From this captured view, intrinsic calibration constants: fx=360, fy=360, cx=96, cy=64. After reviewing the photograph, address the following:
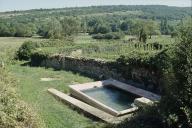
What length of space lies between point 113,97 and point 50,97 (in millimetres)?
3009

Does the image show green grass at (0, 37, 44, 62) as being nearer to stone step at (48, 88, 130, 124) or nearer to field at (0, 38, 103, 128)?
field at (0, 38, 103, 128)

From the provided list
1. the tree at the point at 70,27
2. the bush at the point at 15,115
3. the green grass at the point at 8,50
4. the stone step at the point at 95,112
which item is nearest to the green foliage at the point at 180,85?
the stone step at the point at 95,112

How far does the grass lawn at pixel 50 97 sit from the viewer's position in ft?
42.3

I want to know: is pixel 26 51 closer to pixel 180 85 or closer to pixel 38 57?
pixel 38 57

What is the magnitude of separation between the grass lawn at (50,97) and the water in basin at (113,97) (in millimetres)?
1573

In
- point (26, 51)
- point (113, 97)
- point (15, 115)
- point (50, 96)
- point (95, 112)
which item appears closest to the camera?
point (15, 115)

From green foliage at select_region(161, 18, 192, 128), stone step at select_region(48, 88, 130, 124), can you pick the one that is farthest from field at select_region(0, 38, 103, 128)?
green foliage at select_region(161, 18, 192, 128)

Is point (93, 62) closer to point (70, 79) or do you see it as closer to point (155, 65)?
point (70, 79)

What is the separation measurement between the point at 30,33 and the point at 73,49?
4916 centimetres

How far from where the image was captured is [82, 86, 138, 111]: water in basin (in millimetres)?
15992

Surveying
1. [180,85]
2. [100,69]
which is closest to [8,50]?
[100,69]

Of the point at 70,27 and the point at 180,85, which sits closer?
the point at 180,85

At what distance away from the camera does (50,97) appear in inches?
668

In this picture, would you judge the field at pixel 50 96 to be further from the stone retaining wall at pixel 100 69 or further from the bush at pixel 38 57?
the bush at pixel 38 57
